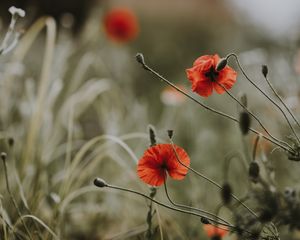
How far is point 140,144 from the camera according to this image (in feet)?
7.66

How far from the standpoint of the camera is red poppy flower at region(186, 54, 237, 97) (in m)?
1.11

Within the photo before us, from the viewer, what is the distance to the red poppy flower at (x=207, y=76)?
1.11 meters

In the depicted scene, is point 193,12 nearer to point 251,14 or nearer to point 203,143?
point 251,14

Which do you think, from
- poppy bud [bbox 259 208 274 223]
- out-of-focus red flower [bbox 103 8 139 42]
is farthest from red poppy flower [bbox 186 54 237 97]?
out-of-focus red flower [bbox 103 8 139 42]

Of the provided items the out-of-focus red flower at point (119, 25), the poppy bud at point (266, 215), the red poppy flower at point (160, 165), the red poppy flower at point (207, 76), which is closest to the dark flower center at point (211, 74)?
the red poppy flower at point (207, 76)

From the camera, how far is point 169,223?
170cm

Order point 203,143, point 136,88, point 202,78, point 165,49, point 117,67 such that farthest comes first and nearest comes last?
1. point 165,49
2. point 136,88
3. point 117,67
4. point 203,143
5. point 202,78

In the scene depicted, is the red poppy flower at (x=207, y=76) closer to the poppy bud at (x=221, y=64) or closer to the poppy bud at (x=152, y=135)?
the poppy bud at (x=221, y=64)

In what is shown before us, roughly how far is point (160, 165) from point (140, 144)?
124 cm

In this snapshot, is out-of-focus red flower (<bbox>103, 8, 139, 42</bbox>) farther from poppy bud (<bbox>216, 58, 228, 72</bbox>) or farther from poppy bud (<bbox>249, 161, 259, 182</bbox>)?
poppy bud (<bbox>249, 161, 259, 182</bbox>)

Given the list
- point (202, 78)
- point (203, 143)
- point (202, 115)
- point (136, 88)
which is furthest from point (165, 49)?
point (202, 78)

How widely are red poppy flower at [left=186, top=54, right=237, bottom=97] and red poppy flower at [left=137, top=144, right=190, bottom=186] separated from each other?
13cm

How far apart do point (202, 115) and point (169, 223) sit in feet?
6.34

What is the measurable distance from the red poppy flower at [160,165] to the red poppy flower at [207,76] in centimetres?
13
